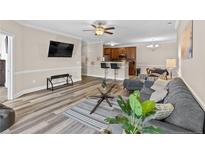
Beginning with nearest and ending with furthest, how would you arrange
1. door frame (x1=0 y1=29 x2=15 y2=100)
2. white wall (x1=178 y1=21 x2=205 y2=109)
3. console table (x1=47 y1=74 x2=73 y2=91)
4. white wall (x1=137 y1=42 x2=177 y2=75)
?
1. white wall (x1=178 y1=21 x2=205 y2=109)
2. door frame (x1=0 y1=29 x2=15 y2=100)
3. console table (x1=47 y1=74 x2=73 y2=91)
4. white wall (x1=137 y1=42 x2=177 y2=75)

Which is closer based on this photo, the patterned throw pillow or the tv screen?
the patterned throw pillow

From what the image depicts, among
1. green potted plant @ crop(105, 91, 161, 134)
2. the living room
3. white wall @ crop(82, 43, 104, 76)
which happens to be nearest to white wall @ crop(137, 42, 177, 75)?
the living room

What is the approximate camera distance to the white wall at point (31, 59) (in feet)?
17.1

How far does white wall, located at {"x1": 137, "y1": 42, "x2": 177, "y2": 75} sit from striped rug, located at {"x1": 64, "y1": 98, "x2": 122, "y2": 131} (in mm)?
6953

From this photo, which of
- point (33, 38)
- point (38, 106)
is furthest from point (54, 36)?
point (38, 106)

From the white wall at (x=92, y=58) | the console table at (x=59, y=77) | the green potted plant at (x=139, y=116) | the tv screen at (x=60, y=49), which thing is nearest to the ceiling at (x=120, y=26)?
the tv screen at (x=60, y=49)

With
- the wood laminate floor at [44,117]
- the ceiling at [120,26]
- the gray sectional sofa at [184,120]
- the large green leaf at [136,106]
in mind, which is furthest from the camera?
the ceiling at [120,26]

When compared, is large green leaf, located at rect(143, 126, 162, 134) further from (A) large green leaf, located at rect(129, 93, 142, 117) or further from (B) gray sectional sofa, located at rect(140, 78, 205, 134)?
(B) gray sectional sofa, located at rect(140, 78, 205, 134)

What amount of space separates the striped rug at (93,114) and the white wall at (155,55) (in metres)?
6.95

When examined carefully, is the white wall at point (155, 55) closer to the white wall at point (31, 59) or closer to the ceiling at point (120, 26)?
the ceiling at point (120, 26)

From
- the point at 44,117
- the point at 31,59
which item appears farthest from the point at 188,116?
the point at 31,59

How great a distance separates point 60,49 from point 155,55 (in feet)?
20.5

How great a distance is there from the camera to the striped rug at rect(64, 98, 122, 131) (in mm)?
3266

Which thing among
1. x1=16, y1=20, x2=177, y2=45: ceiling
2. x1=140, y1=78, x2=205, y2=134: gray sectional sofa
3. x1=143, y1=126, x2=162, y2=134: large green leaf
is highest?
x1=16, y1=20, x2=177, y2=45: ceiling
